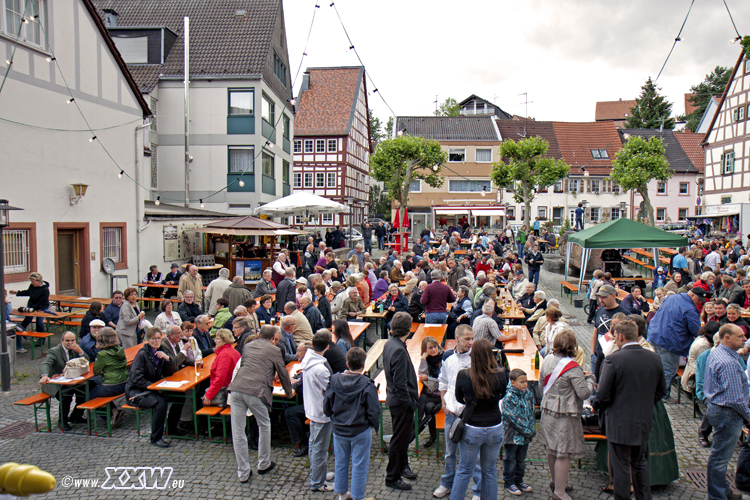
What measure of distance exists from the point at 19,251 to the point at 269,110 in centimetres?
1444

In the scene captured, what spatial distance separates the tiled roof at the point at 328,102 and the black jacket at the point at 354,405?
119 ft

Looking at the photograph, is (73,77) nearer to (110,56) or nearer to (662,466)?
(110,56)

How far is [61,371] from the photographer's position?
22.1 ft

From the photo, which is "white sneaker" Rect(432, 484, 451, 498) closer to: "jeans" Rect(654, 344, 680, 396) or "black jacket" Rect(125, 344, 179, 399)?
"black jacket" Rect(125, 344, 179, 399)

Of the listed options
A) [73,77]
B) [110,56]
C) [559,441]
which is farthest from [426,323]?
[110,56]

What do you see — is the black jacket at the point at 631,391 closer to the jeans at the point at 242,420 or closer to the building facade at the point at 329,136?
the jeans at the point at 242,420

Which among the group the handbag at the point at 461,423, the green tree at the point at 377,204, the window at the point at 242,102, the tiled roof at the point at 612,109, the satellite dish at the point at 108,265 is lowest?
the handbag at the point at 461,423

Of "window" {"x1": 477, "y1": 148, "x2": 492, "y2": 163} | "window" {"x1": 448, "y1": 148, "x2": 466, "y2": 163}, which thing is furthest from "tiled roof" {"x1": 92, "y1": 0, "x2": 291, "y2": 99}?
"window" {"x1": 477, "y1": 148, "x2": 492, "y2": 163}

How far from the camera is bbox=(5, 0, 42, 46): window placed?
11.5 meters

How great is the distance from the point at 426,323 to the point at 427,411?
3.45m

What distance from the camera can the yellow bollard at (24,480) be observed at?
4.42ft

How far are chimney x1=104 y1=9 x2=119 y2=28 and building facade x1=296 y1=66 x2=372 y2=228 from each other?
54.9 ft

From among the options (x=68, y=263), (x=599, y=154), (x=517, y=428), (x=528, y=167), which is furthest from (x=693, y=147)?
(x=517, y=428)

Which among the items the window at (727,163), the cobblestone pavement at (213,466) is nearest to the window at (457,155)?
the window at (727,163)
